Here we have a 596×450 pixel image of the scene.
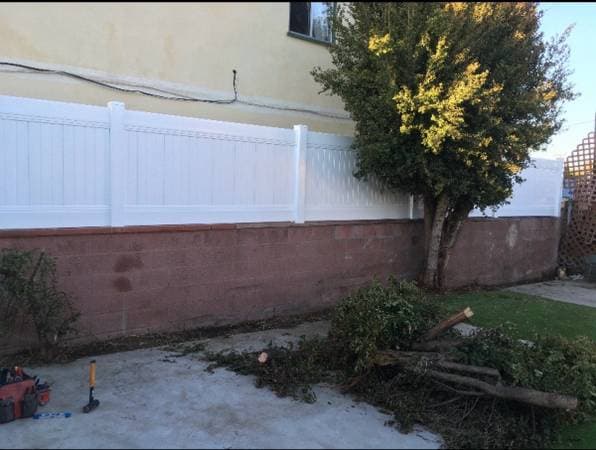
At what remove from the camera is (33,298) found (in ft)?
15.7

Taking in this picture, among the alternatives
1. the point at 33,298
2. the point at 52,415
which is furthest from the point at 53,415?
the point at 33,298

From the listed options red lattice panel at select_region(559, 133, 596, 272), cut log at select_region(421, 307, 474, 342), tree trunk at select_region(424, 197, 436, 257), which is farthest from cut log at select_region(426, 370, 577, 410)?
red lattice panel at select_region(559, 133, 596, 272)

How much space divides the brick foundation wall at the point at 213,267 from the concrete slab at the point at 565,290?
254 centimetres

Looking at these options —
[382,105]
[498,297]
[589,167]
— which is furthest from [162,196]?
[589,167]

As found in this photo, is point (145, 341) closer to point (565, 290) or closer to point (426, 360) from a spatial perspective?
point (426, 360)

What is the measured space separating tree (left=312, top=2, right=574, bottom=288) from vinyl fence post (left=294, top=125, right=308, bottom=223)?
2.79ft

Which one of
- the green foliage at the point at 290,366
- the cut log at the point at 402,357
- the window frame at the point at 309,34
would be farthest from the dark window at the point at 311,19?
the cut log at the point at 402,357

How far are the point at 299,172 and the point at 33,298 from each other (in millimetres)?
3605

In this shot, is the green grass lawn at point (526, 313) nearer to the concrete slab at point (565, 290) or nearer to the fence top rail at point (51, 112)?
the concrete slab at point (565, 290)

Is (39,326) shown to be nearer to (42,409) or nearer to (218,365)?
(42,409)

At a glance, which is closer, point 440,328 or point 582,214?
point 440,328

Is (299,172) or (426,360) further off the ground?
(299,172)

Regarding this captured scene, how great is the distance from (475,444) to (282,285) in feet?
12.0

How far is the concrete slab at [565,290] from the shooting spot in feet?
30.8
